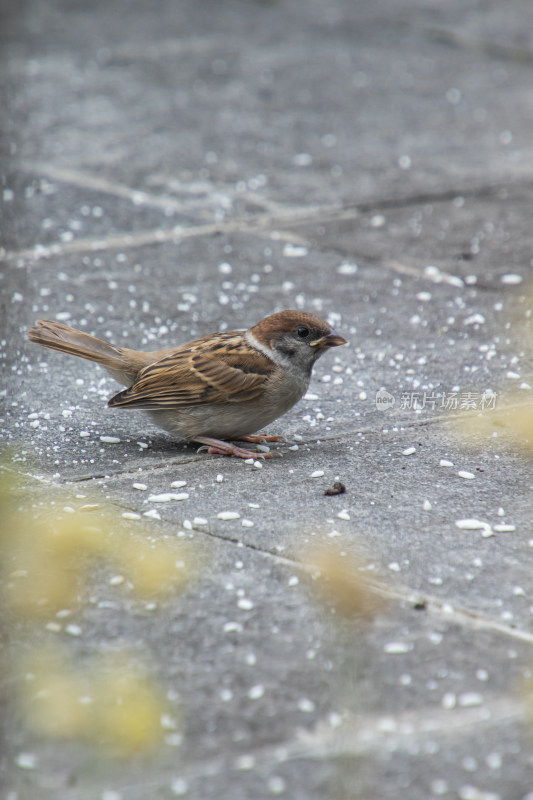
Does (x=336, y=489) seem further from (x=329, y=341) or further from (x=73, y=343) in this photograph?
(x=73, y=343)

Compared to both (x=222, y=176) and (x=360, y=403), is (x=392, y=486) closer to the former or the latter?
(x=360, y=403)

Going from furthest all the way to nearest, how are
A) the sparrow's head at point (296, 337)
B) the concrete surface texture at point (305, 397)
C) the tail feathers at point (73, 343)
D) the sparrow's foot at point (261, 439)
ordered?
the sparrow's foot at point (261, 439) < the tail feathers at point (73, 343) < the sparrow's head at point (296, 337) < the concrete surface texture at point (305, 397)

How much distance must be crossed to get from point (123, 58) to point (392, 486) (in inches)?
353

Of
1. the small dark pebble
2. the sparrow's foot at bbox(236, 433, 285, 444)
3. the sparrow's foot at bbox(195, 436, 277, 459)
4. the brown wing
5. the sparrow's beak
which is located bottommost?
the sparrow's foot at bbox(236, 433, 285, 444)

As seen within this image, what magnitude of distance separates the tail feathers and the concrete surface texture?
1.13 ft

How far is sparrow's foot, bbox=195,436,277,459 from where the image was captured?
4711mm

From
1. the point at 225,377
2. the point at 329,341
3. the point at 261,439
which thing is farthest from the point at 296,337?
the point at 261,439

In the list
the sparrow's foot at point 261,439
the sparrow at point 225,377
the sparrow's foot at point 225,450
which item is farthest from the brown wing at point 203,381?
the sparrow's foot at point 261,439

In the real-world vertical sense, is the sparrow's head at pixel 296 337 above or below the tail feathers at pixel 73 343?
above

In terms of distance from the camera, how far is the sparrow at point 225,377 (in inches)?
182

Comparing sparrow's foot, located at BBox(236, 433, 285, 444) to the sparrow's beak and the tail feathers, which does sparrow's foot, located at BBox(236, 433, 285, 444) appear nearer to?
the sparrow's beak

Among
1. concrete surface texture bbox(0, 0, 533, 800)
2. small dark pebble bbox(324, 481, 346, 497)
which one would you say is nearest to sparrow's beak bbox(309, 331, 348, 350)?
concrete surface texture bbox(0, 0, 533, 800)

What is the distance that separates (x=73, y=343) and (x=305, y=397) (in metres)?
1.21

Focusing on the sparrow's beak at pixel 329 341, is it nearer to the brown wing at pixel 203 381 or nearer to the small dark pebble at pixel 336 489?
the brown wing at pixel 203 381
